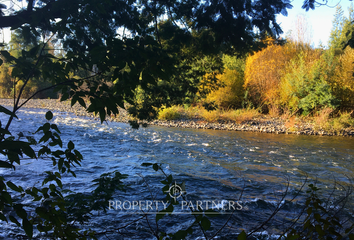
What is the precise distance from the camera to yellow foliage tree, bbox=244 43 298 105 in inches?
664

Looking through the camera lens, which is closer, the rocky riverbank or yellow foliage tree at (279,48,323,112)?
the rocky riverbank

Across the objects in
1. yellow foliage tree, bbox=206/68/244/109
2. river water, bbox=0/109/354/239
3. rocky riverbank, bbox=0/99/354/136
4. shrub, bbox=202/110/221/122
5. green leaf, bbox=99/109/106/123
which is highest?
yellow foliage tree, bbox=206/68/244/109

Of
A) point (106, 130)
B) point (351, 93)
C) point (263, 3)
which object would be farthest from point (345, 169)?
point (351, 93)

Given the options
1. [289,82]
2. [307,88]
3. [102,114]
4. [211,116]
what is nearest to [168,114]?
[211,116]

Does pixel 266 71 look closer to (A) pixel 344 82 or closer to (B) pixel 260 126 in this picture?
(A) pixel 344 82

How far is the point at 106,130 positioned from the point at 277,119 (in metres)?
9.82

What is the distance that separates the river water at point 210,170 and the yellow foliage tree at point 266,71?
6.87 m

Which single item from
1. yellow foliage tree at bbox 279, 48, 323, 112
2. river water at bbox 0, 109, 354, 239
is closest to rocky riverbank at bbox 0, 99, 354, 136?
river water at bbox 0, 109, 354, 239

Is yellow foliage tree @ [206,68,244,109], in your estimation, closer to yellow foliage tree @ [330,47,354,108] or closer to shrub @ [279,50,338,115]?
shrub @ [279,50,338,115]

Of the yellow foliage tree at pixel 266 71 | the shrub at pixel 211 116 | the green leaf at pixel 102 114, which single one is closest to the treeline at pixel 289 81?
the yellow foliage tree at pixel 266 71

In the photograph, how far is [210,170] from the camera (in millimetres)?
5723

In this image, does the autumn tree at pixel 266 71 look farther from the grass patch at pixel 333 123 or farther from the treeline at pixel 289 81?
the grass patch at pixel 333 123

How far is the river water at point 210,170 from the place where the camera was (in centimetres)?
336

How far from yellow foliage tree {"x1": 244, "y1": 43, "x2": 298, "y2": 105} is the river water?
6870mm
